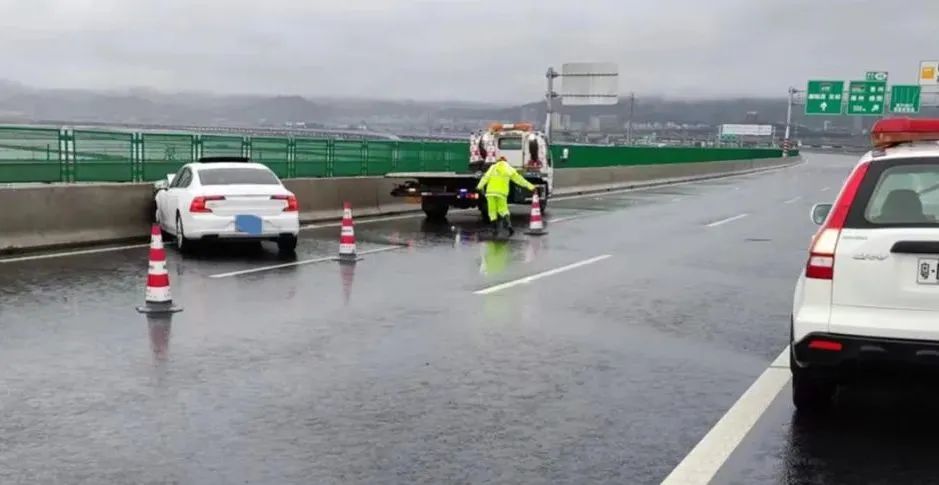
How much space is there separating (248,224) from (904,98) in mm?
62348

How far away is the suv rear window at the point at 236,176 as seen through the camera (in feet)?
47.5

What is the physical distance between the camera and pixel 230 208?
45.5 ft

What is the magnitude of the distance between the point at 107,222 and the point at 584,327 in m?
9.56

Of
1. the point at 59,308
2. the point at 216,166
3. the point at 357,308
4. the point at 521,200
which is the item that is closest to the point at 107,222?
the point at 216,166

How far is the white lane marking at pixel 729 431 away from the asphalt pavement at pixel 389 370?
75 millimetres

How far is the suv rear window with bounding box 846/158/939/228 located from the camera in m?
5.41

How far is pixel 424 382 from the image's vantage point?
6.75 m

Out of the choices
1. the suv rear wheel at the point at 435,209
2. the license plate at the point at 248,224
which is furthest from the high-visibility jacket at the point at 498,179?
the license plate at the point at 248,224

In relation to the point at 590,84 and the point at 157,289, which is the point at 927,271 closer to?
the point at 157,289

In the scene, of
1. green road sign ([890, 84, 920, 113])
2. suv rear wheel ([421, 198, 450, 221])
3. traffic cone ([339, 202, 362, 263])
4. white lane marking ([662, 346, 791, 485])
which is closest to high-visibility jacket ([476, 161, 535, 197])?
suv rear wheel ([421, 198, 450, 221])

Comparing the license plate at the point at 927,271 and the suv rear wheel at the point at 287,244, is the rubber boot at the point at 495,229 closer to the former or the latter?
the suv rear wheel at the point at 287,244

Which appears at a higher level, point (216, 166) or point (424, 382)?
point (216, 166)

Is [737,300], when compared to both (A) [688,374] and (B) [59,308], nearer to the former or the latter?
A: (A) [688,374]

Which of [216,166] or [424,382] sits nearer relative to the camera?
[424,382]
